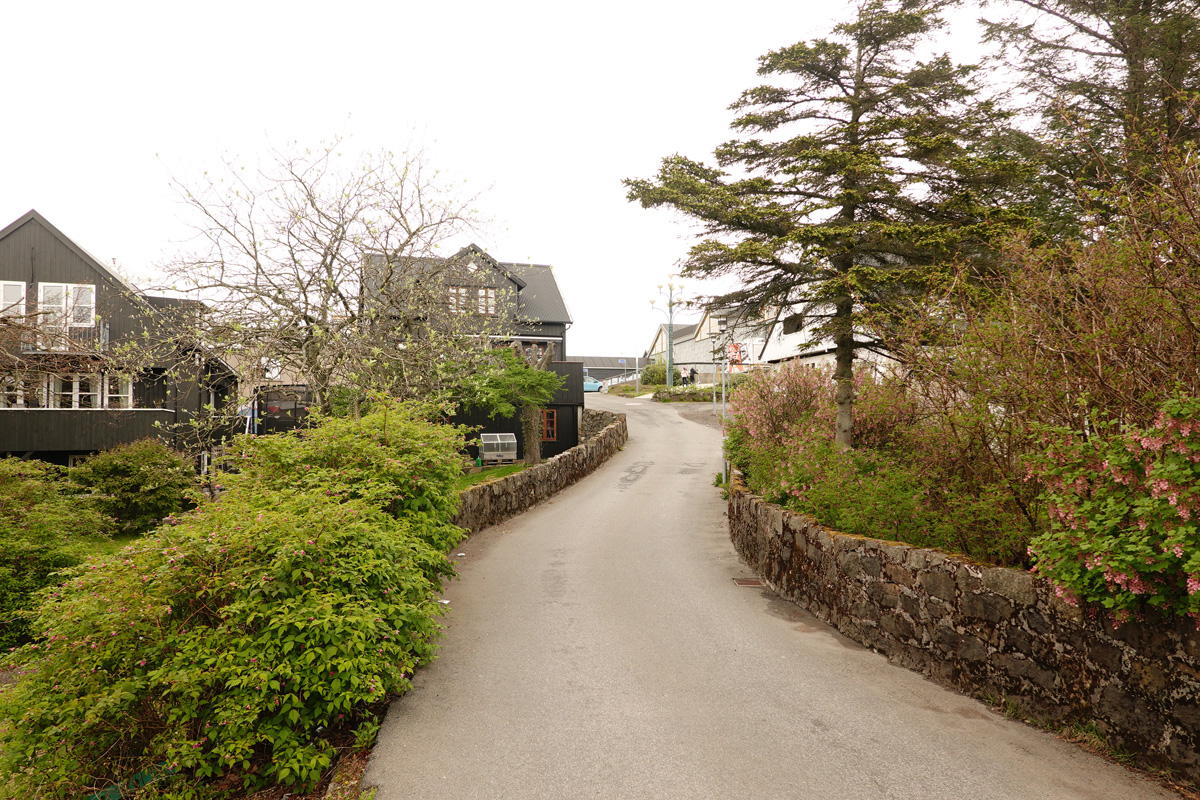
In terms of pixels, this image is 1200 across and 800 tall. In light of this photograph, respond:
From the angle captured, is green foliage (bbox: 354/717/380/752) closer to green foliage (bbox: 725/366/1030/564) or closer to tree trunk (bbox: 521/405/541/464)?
green foliage (bbox: 725/366/1030/564)

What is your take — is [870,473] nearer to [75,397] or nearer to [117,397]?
[117,397]

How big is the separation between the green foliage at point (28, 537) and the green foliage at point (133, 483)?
11.3 ft

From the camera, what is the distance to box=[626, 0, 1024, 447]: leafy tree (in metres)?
10.3

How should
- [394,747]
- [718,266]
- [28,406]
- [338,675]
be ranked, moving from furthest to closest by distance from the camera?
[28,406] → [718,266] → [394,747] → [338,675]

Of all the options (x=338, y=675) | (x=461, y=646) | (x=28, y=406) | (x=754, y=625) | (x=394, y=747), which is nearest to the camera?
(x=338, y=675)

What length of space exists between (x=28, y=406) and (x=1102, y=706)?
98.2 ft

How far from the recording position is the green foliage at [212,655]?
406 cm

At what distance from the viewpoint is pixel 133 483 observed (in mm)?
14656

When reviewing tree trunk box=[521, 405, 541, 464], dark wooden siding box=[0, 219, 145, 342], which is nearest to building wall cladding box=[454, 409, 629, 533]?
tree trunk box=[521, 405, 541, 464]

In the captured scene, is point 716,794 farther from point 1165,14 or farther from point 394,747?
point 1165,14

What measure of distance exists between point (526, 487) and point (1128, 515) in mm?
13981

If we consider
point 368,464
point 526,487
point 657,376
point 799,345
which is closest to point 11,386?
point 526,487

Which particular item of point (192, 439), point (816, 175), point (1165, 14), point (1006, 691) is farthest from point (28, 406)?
point (1165, 14)

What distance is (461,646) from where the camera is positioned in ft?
23.5
